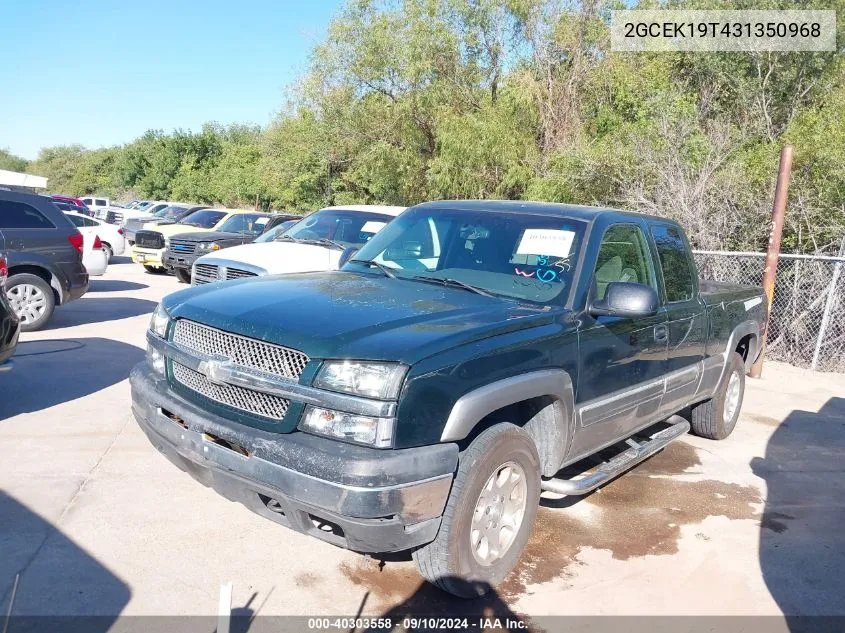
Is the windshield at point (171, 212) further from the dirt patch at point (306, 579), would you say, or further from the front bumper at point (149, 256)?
the dirt patch at point (306, 579)

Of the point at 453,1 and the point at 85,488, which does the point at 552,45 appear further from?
the point at 85,488

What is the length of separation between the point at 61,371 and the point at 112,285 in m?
8.07

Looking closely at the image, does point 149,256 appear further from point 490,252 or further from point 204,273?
point 490,252

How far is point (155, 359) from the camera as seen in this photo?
4.10 m

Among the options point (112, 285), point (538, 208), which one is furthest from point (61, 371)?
point (112, 285)

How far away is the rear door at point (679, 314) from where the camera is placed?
5.13 m

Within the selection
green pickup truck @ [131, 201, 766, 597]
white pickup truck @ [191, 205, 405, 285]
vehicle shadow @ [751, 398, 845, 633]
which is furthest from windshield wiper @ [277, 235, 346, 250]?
vehicle shadow @ [751, 398, 845, 633]

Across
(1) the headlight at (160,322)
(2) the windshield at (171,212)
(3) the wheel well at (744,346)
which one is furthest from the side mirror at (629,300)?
(2) the windshield at (171,212)

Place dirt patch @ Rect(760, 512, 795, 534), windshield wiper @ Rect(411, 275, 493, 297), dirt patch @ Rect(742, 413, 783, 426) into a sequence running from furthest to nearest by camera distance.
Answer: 1. dirt patch @ Rect(742, 413, 783, 426)
2. dirt patch @ Rect(760, 512, 795, 534)
3. windshield wiper @ Rect(411, 275, 493, 297)

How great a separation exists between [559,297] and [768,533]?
2.22 meters

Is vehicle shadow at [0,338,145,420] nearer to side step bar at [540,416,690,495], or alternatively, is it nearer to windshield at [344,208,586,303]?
windshield at [344,208,586,303]

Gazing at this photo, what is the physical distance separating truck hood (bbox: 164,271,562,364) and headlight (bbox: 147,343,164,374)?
261mm

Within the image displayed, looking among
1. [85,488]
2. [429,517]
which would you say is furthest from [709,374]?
[85,488]

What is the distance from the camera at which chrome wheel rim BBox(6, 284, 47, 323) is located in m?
9.22
